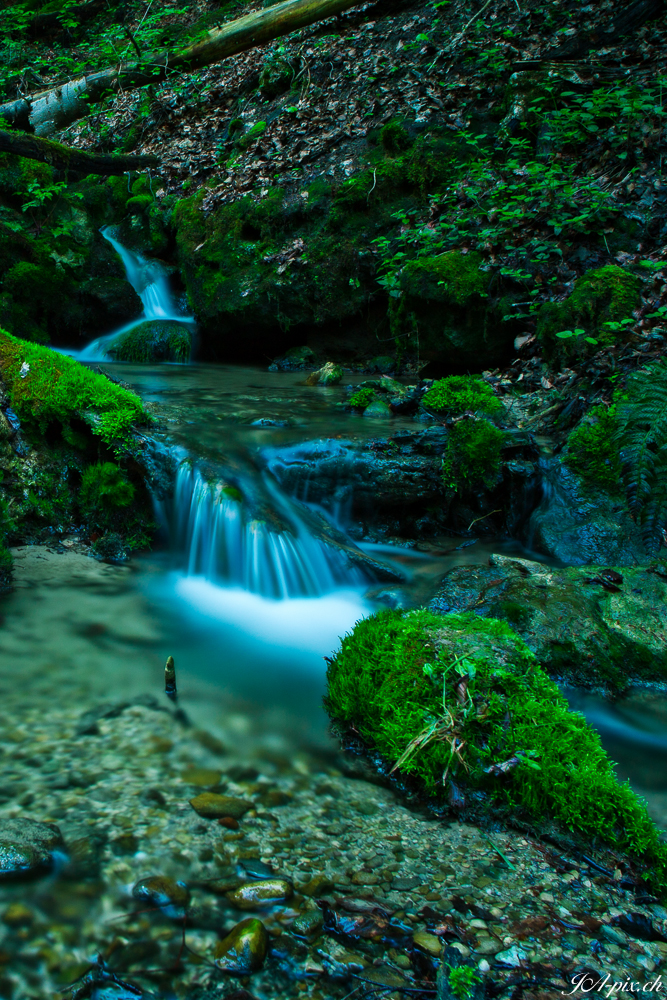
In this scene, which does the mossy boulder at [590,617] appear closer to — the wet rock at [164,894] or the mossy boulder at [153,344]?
the wet rock at [164,894]

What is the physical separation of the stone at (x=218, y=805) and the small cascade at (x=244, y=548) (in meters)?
2.32

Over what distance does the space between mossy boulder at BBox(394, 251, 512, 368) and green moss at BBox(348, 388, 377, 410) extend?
1.56 metres

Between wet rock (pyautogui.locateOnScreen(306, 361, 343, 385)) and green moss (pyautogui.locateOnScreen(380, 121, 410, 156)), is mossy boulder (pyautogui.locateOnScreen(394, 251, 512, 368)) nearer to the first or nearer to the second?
wet rock (pyautogui.locateOnScreen(306, 361, 343, 385))

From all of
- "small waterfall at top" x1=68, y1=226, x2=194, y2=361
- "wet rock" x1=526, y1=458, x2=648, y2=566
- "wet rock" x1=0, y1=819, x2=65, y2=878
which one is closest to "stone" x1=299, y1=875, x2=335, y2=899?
"wet rock" x1=0, y1=819, x2=65, y2=878

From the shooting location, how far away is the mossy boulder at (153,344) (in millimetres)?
10797

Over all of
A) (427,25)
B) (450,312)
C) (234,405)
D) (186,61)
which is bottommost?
(234,405)

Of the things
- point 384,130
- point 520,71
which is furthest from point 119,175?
point 520,71

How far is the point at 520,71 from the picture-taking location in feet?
31.1

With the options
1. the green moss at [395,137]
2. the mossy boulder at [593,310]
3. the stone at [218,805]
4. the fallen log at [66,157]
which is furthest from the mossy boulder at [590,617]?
the fallen log at [66,157]

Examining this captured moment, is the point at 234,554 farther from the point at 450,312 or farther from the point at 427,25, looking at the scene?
the point at 427,25

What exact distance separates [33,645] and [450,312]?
648cm

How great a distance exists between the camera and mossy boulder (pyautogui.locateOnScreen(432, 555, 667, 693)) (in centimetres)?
361

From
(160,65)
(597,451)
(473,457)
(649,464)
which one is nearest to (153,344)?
(473,457)

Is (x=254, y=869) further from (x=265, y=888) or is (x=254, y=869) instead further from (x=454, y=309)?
(x=454, y=309)
